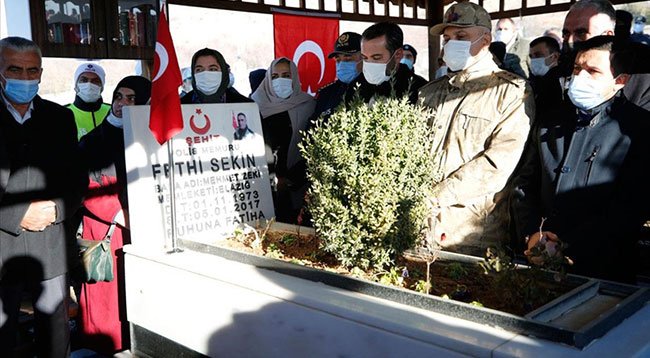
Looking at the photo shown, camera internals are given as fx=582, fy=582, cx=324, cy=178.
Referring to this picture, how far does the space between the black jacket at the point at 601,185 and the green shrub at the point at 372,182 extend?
0.61 m

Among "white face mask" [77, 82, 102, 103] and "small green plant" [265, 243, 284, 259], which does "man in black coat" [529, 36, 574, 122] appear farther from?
"white face mask" [77, 82, 102, 103]

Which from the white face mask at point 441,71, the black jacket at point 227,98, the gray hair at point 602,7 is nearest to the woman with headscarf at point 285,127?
the black jacket at point 227,98

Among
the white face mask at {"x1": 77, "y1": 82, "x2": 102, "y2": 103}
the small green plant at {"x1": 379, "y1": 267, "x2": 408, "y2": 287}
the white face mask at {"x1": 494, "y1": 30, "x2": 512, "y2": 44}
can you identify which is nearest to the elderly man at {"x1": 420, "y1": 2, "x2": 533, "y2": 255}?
the small green plant at {"x1": 379, "y1": 267, "x2": 408, "y2": 287}

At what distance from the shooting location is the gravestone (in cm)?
307

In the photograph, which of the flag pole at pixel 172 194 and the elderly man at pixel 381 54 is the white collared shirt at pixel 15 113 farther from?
the elderly man at pixel 381 54

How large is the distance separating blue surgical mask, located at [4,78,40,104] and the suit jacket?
6 cm

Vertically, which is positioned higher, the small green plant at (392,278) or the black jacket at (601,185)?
the black jacket at (601,185)

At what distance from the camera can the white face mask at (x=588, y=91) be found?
247 cm

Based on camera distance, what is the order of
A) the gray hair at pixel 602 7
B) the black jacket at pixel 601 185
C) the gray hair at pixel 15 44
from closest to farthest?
the black jacket at pixel 601 185 < the gray hair at pixel 15 44 < the gray hair at pixel 602 7

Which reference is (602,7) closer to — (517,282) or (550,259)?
(550,259)

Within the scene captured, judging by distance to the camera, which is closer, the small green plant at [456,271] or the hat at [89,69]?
the small green plant at [456,271]

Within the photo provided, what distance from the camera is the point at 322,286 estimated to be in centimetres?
229

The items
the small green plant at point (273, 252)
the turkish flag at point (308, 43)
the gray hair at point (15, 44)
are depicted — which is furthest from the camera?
the turkish flag at point (308, 43)

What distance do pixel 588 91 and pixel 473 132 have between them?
1.85 ft
